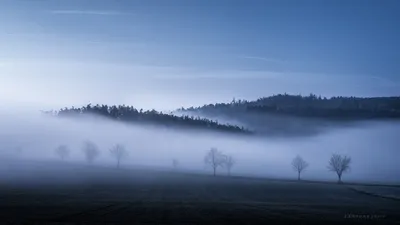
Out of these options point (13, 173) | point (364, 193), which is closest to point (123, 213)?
point (364, 193)

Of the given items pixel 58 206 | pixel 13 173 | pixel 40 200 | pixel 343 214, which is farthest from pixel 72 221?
pixel 13 173

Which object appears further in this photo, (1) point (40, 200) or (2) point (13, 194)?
(2) point (13, 194)

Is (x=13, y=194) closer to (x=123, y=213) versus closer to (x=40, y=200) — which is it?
(x=40, y=200)

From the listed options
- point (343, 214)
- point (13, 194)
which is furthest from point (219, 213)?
point (13, 194)

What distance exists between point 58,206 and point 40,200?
9.35m

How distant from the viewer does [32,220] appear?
52750mm

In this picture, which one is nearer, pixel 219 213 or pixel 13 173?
pixel 219 213

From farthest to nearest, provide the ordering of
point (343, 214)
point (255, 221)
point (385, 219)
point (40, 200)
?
point (40, 200)
point (343, 214)
point (385, 219)
point (255, 221)

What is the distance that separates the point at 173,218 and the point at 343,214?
80.2 feet

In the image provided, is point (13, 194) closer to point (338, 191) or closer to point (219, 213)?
point (219, 213)

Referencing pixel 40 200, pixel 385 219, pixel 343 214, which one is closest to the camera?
pixel 385 219

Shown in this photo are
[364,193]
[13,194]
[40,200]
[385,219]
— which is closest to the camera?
[385,219]

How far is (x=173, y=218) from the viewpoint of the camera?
57938 mm

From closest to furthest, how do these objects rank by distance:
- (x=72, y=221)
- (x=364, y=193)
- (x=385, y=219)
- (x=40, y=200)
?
(x=72, y=221), (x=385, y=219), (x=40, y=200), (x=364, y=193)
